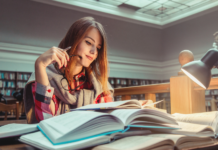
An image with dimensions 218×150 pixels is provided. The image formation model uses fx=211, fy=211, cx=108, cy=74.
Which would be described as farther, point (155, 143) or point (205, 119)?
point (205, 119)

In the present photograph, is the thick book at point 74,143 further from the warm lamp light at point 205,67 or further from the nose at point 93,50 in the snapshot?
the nose at point 93,50

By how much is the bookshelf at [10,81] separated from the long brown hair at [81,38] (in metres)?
7.13

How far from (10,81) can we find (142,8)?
603 cm

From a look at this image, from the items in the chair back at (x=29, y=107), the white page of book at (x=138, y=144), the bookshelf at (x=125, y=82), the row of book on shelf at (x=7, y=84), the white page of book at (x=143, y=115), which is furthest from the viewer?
the bookshelf at (x=125, y=82)

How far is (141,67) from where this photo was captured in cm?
1091

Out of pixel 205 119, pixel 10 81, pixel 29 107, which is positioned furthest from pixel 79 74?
pixel 10 81

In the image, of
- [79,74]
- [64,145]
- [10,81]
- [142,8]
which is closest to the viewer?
[64,145]

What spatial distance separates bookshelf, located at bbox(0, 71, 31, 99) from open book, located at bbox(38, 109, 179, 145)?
26.2 ft

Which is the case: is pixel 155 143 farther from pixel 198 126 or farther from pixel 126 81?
pixel 126 81

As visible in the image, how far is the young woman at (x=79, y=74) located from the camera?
1289 millimetres

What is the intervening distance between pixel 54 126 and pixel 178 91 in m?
0.98

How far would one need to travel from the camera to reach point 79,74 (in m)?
1.51

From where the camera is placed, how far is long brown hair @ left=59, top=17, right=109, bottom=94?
142 centimetres

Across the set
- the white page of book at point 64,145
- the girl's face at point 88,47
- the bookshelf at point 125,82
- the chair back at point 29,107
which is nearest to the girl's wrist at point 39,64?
the chair back at point 29,107
